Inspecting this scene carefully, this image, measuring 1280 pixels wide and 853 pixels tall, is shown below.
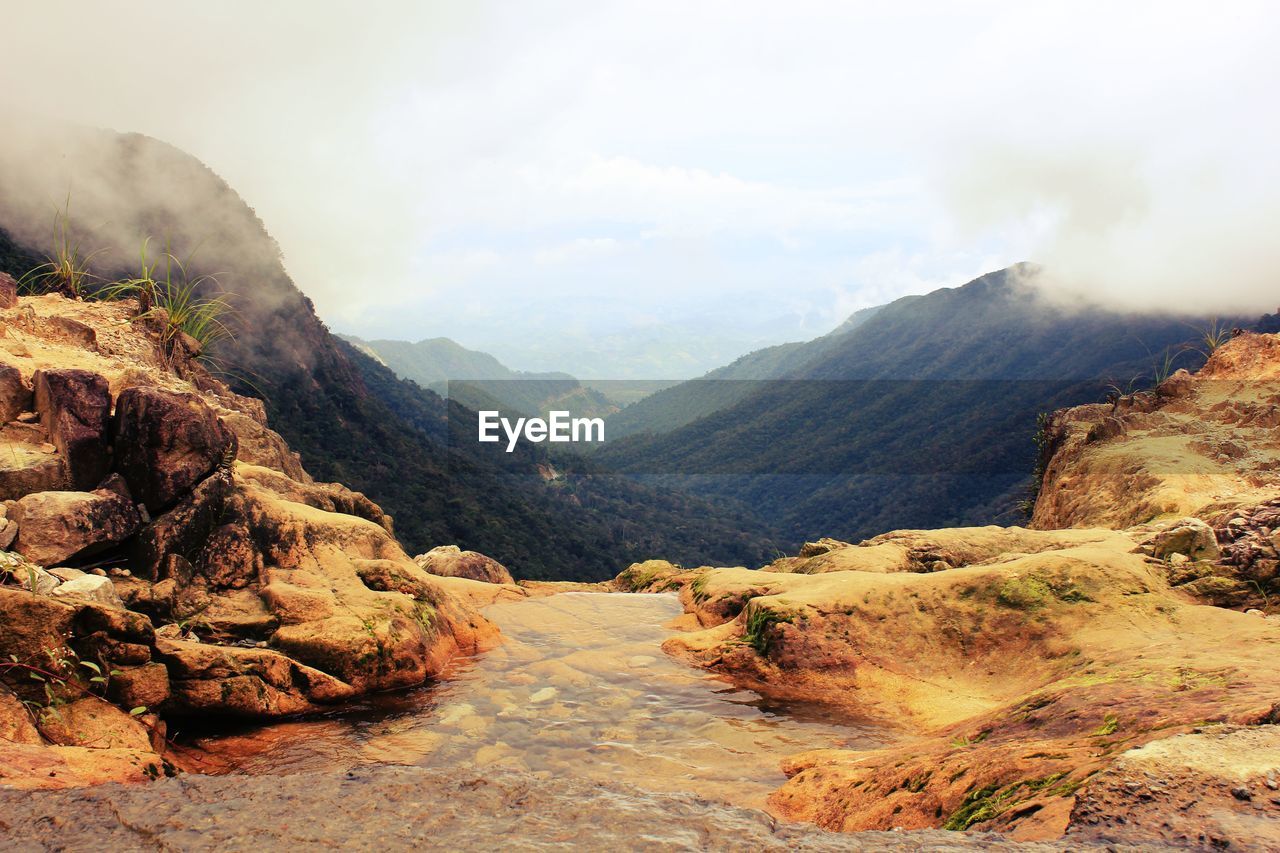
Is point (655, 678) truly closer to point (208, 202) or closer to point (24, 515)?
point (24, 515)

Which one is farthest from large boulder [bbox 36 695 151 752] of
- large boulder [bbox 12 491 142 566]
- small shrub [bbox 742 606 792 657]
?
small shrub [bbox 742 606 792 657]

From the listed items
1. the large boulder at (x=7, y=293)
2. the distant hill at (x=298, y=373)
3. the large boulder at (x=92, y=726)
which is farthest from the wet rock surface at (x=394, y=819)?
the distant hill at (x=298, y=373)

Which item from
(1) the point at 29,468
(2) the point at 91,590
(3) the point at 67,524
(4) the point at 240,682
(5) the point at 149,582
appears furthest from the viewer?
(5) the point at 149,582

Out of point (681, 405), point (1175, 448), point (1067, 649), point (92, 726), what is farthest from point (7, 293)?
point (681, 405)

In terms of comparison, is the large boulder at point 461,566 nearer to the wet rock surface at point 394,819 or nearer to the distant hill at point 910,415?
the wet rock surface at point 394,819

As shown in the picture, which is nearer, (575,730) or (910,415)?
(575,730)

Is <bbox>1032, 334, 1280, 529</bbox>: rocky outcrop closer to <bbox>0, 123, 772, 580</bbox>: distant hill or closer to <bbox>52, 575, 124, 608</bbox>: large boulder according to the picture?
<bbox>52, 575, 124, 608</bbox>: large boulder

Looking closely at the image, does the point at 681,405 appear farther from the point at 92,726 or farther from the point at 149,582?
the point at 92,726
